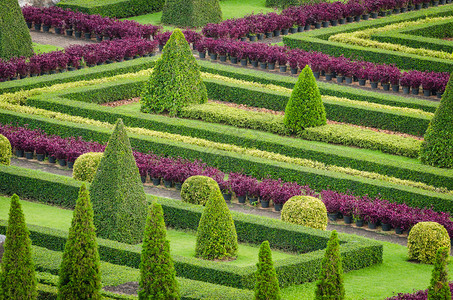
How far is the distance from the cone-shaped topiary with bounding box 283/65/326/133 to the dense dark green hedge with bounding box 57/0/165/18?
16.3m

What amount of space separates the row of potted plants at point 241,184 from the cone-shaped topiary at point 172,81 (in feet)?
10.8

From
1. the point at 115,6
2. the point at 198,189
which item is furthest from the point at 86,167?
the point at 115,6

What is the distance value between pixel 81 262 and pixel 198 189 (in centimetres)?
656

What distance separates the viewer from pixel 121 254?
50.3 ft

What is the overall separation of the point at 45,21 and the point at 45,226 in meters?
20.4

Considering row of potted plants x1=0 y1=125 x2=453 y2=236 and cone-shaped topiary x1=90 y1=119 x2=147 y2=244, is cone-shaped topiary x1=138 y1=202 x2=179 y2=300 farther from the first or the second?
row of potted plants x1=0 y1=125 x2=453 y2=236

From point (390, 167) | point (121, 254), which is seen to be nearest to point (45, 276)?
point (121, 254)

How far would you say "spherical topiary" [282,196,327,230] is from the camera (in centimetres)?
1752

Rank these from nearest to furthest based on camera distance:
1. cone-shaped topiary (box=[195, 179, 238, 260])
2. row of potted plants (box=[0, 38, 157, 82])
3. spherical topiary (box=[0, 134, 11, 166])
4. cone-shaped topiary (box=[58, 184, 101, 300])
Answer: cone-shaped topiary (box=[58, 184, 101, 300])
cone-shaped topiary (box=[195, 179, 238, 260])
spherical topiary (box=[0, 134, 11, 166])
row of potted plants (box=[0, 38, 157, 82])

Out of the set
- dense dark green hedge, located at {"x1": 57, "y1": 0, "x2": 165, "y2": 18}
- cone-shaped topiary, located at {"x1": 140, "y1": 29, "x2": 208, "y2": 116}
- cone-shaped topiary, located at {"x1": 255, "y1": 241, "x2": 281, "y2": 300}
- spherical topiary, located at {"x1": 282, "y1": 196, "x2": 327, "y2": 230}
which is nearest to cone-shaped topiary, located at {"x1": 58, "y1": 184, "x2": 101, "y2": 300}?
cone-shaped topiary, located at {"x1": 255, "y1": 241, "x2": 281, "y2": 300}

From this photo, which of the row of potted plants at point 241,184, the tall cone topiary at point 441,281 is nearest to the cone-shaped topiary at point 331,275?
the tall cone topiary at point 441,281

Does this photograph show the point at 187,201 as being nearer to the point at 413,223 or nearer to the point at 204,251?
the point at 204,251

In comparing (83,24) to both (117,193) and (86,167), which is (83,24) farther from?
(117,193)

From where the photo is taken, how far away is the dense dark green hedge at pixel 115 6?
3759 cm
